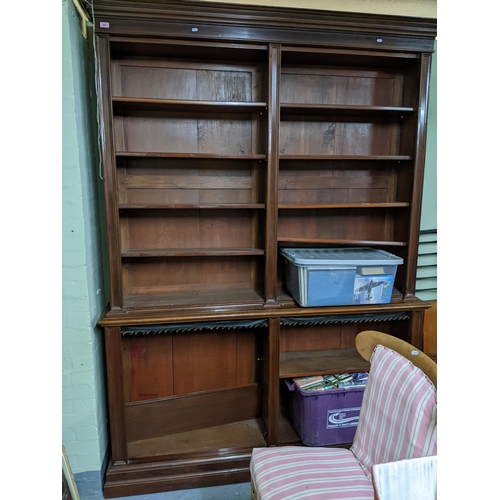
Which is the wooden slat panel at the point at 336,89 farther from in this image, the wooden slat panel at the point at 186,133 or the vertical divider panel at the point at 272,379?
the vertical divider panel at the point at 272,379

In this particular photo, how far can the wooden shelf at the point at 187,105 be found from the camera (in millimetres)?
1832

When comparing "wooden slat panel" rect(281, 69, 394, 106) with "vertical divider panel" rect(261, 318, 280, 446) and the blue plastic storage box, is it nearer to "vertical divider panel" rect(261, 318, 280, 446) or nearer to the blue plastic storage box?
the blue plastic storage box

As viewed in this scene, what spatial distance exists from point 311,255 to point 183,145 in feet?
3.25

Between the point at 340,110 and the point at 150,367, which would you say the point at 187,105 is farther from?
the point at 150,367

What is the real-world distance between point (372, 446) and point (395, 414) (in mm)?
224

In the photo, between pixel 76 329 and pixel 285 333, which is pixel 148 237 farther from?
pixel 285 333

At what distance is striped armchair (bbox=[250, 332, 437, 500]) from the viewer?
3.93ft

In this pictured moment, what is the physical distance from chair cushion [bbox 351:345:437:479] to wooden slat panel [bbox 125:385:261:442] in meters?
0.97

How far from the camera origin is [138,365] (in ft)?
7.35

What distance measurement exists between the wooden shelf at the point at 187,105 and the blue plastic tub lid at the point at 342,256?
83 cm

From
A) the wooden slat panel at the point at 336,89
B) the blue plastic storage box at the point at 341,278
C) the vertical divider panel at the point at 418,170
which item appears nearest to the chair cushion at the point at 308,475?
the blue plastic storage box at the point at 341,278

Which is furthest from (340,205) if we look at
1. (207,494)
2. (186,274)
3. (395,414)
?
(207,494)

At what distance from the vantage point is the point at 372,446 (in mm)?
1418
